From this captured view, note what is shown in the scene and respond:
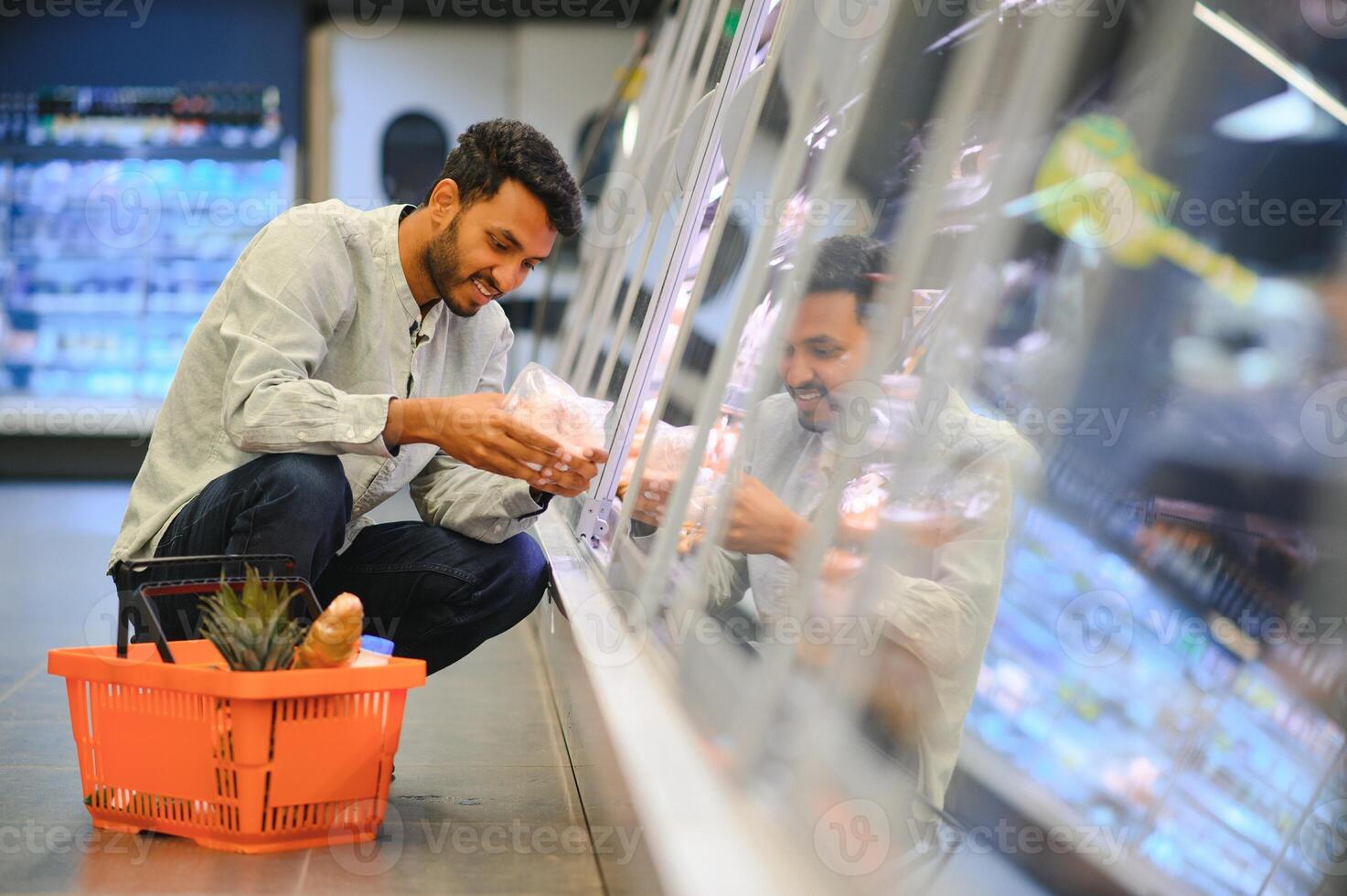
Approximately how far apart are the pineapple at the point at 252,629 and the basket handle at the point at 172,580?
4 cm

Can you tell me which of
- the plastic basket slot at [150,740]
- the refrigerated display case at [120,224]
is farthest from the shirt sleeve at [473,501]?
the refrigerated display case at [120,224]

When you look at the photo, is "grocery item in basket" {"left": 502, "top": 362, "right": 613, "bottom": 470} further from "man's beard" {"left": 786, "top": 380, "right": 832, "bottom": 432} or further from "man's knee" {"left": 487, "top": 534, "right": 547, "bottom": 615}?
"man's beard" {"left": 786, "top": 380, "right": 832, "bottom": 432}

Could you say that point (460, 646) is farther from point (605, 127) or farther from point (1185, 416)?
point (605, 127)

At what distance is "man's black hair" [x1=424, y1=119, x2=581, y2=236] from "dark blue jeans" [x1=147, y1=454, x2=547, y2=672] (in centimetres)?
57

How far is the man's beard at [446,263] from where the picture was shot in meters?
2.33

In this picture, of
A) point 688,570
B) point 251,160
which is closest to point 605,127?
point 251,160

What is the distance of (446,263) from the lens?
2.34m

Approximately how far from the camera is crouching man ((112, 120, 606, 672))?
2.06m

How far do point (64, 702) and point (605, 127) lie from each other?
192 inches

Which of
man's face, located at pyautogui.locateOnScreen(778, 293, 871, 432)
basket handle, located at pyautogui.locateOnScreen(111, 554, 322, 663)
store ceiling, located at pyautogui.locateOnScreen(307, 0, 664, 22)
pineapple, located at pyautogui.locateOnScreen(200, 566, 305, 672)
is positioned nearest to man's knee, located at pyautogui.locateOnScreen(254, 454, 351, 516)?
basket handle, located at pyautogui.locateOnScreen(111, 554, 322, 663)

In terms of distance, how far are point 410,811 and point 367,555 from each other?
1.74 ft

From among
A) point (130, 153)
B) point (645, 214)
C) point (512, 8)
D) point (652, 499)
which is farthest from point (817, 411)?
point (130, 153)

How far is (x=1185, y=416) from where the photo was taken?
92 centimetres

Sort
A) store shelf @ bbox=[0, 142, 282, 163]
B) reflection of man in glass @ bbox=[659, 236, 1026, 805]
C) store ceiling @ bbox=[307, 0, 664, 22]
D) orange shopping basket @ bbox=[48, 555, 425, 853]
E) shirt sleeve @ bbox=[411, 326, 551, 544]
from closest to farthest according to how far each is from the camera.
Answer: reflection of man in glass @ bbox=[659, 236, 1026, 805] → orange shopping basket @ bbox=[48, 555, 425, 853] → shirt sleeve @ bbox=[411, 326, 551, 544] → store ceiling @ bbox=[307, 0, 664, 22] → store shelf @ bbox=[0, 142, 282, 163]
